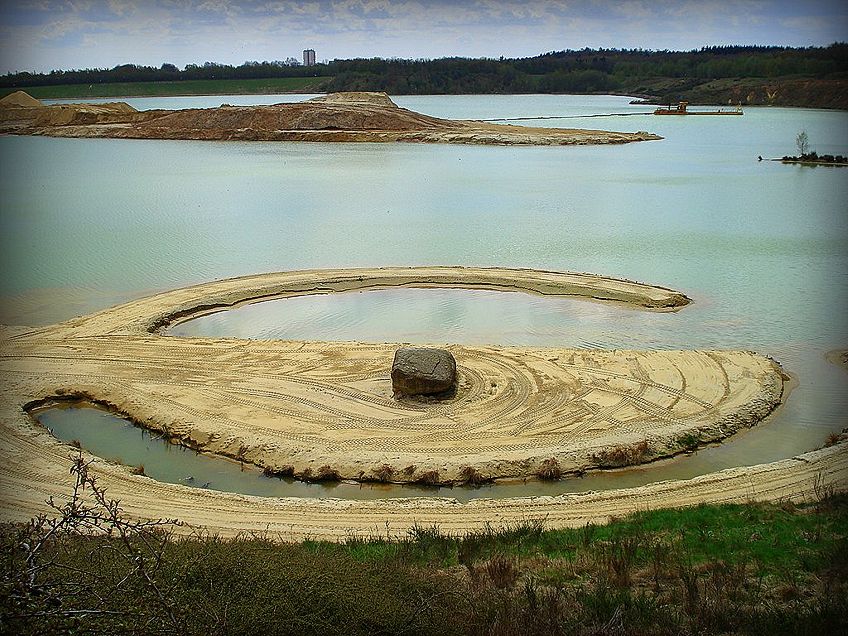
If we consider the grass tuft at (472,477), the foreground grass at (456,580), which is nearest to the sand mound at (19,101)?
the grass tuft at (472,477)

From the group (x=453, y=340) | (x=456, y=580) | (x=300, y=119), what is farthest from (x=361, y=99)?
(x=456, y=580)

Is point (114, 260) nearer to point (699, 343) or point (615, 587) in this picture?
point (699, 343)

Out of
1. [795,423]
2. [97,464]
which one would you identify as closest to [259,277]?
[97,464]

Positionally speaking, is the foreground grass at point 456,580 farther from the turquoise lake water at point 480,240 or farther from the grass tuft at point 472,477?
the turquoise lake water at point 480,240

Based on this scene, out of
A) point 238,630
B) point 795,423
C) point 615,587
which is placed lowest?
point 795,423

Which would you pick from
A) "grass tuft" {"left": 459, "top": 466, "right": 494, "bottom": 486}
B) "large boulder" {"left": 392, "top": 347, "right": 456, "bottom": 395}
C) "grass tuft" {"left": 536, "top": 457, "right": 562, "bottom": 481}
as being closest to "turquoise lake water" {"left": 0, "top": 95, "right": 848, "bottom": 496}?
"grass tuft" {"left": 536, "top": 457, "right": 562, "bottom": 481}

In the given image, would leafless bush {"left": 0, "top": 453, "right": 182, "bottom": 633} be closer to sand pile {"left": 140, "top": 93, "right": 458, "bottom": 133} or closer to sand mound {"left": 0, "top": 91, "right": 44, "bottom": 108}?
sand pile {"left": 140, "top": 93, "right": 458, "bottom": 133}
